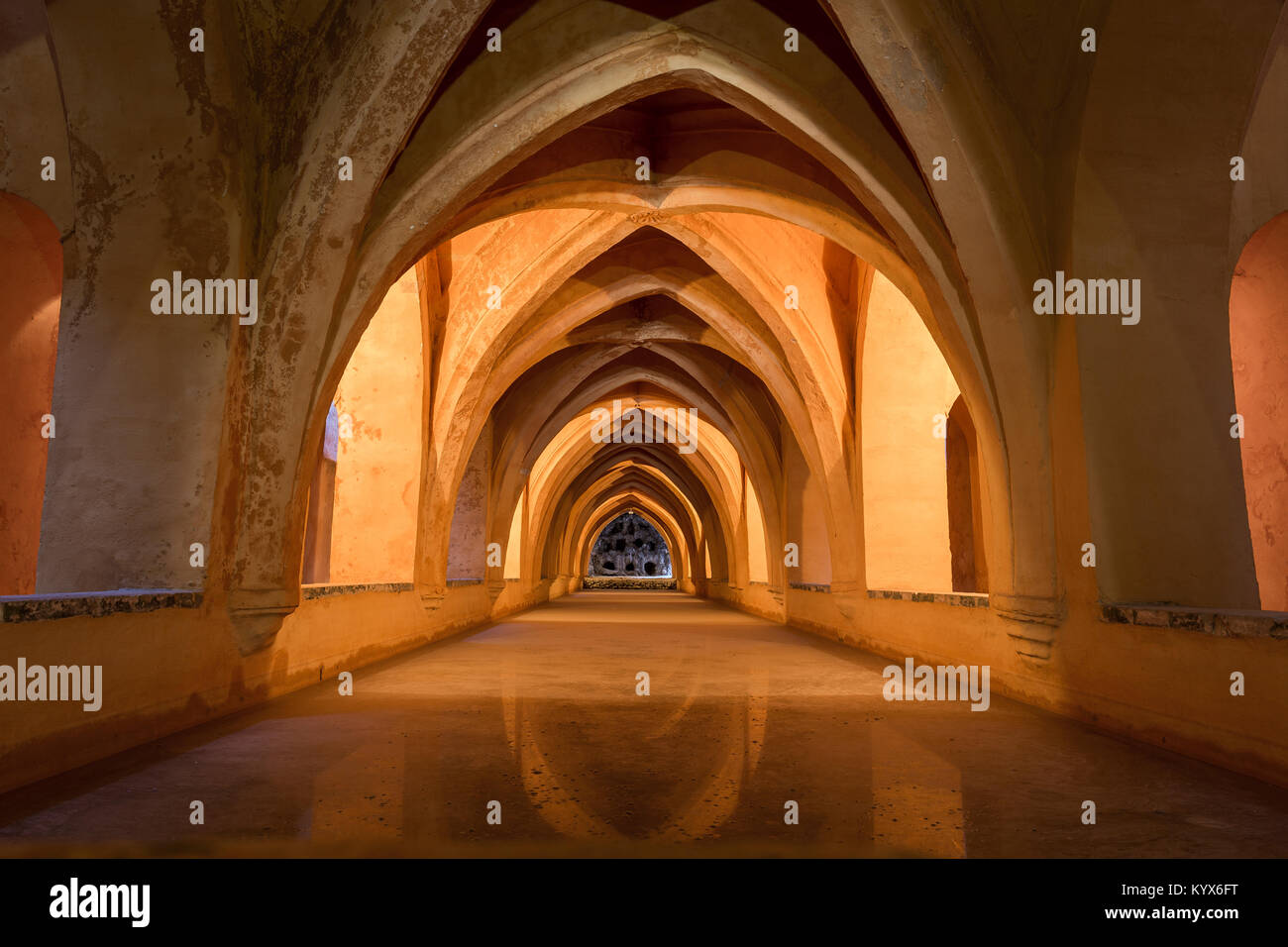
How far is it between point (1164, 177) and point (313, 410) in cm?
484

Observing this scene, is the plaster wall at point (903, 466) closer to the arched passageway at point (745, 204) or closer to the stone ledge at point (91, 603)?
the arched passageway at point (745, 204)

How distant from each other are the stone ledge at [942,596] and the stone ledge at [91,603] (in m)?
4.67

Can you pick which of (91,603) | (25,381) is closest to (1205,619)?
(91,603)

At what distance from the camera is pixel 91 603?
120 inches

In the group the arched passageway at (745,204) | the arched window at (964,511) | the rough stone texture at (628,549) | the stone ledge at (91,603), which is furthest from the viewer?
the rough stone texture at (628,549)

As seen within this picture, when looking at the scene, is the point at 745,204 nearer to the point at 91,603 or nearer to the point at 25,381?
the point at 91,603

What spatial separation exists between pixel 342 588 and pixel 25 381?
2850mm

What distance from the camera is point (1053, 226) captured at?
422 centimetres

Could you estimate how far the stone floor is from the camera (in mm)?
2141

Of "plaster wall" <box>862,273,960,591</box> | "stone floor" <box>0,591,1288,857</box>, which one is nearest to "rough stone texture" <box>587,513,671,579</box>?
"plaster wall" <box>862,273,960,591</box>

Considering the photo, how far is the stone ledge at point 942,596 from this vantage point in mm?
5215

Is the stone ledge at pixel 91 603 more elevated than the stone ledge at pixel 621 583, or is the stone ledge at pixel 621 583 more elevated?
the stone ledge at pixel 91 603

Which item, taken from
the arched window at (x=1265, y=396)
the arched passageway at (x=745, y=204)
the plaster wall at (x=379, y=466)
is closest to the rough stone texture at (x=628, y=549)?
the plaster wall at (x=379, y=466)
